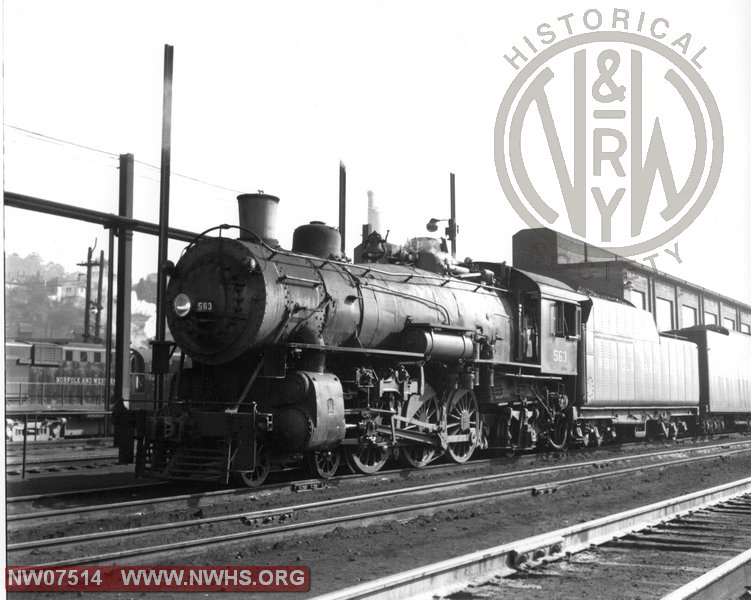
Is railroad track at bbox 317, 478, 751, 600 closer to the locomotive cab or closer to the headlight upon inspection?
the headlight

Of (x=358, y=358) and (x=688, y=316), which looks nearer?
(x=358, y=358)

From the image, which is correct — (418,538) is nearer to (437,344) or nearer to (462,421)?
(437,344)

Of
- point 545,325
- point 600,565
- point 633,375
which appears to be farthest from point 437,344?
point 633,375

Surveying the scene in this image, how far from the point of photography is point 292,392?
9.58 metres

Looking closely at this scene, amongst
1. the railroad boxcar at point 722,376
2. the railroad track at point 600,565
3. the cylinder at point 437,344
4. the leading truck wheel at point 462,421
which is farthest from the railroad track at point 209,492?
the railroad boxcar at point 722,376

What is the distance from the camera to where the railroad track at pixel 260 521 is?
616 centimetres

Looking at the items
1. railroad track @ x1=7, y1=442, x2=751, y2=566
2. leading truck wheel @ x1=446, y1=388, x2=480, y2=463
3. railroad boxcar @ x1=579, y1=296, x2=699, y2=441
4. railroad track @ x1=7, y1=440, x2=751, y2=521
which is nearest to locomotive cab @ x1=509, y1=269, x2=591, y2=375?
railroad boxcar @ x1=579, y1=296, x2=699, y2=441

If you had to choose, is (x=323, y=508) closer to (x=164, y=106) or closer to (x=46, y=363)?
(x=164, y=106)

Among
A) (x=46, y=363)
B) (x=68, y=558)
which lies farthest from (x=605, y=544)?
(x=46, y=363)

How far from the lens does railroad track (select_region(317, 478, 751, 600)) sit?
500 cm

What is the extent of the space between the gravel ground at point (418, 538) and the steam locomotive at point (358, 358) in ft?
4.88

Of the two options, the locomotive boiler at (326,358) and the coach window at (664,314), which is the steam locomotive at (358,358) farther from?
the coach window at (664,314)

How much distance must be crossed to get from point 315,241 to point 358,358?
1.87 metres

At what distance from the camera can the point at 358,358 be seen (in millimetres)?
10945
